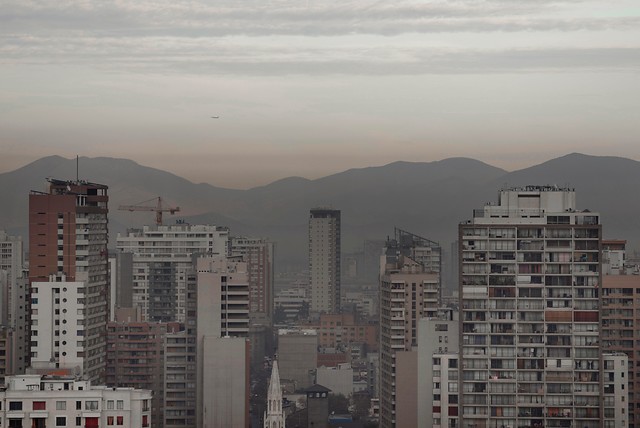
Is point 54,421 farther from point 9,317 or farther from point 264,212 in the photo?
point 264,212

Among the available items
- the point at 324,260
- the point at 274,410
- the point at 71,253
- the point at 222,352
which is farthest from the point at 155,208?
the point at 324,260

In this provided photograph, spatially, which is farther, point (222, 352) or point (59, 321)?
point (222, 352)

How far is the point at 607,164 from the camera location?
176 ft

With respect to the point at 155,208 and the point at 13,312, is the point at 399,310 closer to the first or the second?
the point at 13,312

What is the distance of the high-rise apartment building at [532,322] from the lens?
39219 millimetres

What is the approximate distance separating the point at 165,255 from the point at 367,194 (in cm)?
1604

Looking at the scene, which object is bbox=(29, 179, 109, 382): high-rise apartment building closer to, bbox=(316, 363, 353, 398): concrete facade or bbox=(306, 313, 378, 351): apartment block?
bbox=(316, 363, 353, 398): concrete facade

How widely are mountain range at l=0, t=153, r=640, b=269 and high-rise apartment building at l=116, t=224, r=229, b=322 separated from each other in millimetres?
1458

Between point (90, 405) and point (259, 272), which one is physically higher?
point (259, 272)

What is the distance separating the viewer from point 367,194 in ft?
228

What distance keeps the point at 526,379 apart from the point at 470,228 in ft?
12.3

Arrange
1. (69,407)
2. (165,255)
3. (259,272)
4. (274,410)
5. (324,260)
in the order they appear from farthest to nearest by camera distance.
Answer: (324,260)
(259,272)
(165,255)
(274,410)
(69,407)

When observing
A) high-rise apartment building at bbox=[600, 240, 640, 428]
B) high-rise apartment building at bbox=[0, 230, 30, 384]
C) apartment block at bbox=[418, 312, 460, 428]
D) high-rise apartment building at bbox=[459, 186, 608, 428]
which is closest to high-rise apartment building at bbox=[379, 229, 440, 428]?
high-rise apartment building at bbox=[600, 240, 640, 428]

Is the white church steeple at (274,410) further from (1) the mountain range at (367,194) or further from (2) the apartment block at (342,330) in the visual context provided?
(2) the apartment block at (342,330)
